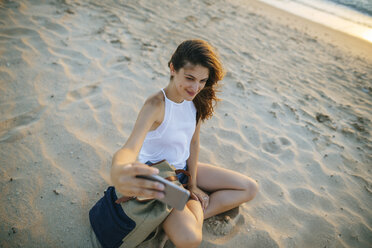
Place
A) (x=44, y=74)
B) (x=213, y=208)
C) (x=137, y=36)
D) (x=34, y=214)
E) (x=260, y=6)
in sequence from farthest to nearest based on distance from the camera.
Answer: (x=260, y=6)
(x=137, y=36)
(x=44, y=74)
(x=213, y=208)
(x=34, y=214)

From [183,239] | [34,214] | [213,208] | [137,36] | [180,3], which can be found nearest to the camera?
[183,239]

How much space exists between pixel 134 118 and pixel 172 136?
1131 mm

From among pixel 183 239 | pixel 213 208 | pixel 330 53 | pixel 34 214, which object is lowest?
pixel 34 214

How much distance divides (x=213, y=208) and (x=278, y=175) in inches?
40.4

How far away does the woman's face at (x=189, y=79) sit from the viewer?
Answer: 1.64m

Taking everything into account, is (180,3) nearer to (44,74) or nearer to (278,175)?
(44,74)

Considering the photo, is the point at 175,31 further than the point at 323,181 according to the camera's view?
Yes

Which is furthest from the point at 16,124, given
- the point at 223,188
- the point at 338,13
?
the point at 338,13

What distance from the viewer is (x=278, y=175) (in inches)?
100

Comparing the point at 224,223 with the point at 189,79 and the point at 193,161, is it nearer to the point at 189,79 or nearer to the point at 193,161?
the point at 193,161

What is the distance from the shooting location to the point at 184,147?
187 cm

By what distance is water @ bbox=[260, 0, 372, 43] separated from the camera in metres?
8.49

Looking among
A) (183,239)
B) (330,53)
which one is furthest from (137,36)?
(330,53)

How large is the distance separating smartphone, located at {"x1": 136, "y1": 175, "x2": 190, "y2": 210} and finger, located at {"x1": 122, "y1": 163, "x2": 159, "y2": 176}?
0.08ft
